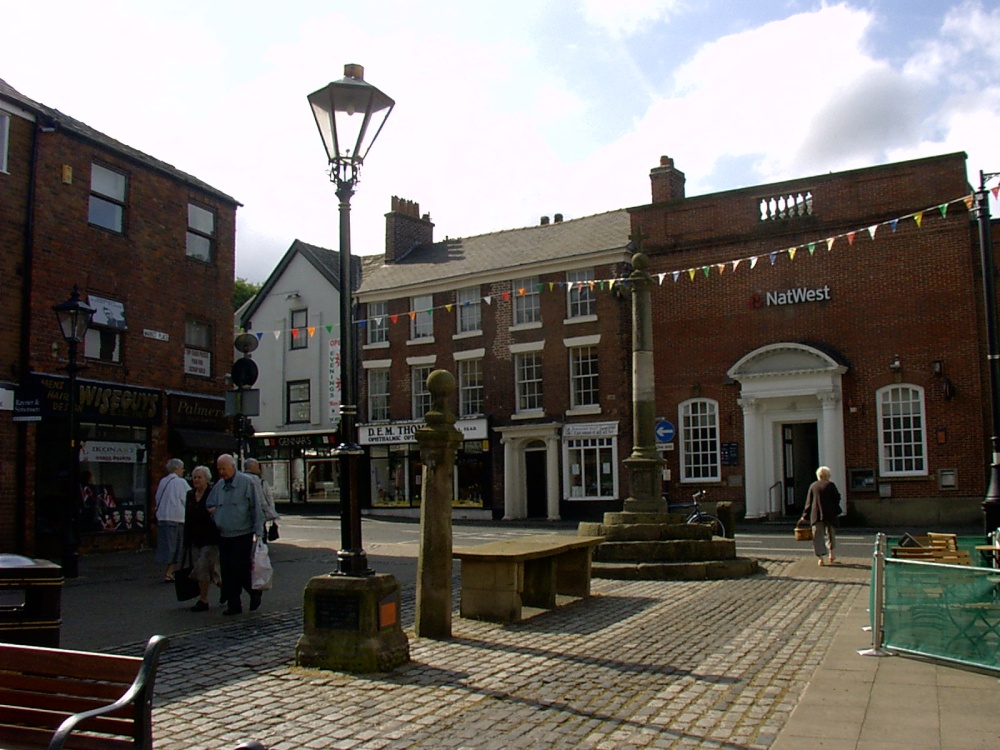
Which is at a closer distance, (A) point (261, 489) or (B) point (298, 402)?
(A) point (261, 489)

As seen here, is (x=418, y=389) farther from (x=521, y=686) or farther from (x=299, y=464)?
(x=521, y=686)

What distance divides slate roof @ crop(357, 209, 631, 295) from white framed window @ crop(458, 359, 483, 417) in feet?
10.5

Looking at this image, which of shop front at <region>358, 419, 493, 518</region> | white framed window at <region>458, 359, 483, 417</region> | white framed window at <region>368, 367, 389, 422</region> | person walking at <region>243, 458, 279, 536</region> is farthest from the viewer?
white framed window at <region>368, 367, 389, 422</region>

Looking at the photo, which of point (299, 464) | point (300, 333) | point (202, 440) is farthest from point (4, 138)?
point (299, 464)

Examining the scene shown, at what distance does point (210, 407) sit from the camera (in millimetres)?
22141

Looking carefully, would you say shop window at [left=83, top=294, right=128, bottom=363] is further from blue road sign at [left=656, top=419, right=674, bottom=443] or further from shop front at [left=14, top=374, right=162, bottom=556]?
blue road sign at [left=656, top=419, right=674, bottom=443]

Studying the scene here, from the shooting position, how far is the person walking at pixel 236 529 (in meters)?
10.4

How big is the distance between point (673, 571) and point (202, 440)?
38.9ft

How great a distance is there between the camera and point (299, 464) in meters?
39.6

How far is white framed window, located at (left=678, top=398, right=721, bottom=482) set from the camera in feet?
93.7

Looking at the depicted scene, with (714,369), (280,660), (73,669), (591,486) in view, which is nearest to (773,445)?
(714,369)

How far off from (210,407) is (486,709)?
17202 millimetres

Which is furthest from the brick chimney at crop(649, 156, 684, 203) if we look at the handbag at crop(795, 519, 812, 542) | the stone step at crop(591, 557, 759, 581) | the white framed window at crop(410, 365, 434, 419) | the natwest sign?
the stone step at crop(591, 557, 759, 581)

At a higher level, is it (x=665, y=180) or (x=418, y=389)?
(x=665, y=180)
